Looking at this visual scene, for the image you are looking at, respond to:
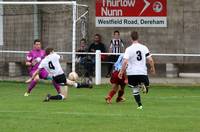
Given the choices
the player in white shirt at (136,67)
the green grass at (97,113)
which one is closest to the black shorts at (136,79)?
the player in white shirt at (136,67)

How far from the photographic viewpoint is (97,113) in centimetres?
1608

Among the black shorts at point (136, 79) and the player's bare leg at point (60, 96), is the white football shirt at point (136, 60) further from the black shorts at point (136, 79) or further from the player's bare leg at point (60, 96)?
the player's bare leg at point (60, 96)

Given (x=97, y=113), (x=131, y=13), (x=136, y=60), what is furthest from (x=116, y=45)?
(x=97, y=113)

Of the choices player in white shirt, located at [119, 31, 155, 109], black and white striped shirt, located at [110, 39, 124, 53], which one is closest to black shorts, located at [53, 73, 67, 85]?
player in white shirt, located at [119, 31, 155, 109]

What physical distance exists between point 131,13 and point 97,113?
1307 cm

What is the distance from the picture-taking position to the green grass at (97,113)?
44.5 feet

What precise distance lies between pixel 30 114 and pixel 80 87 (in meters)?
8.24

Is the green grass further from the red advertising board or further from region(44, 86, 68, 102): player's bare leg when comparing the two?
the red advertising board

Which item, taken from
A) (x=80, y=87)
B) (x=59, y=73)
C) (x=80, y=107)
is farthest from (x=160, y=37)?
(x=80, y=107)

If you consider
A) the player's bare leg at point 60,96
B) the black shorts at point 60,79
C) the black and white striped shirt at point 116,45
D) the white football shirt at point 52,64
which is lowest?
the player's bare leg at point 60,96

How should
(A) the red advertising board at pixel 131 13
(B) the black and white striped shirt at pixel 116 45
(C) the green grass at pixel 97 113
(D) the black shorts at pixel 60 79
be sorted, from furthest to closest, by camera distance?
(A) the red advertising board at pixel 131 13 < (B) the black and white striped shirt at pixel 116 45 < (D) the black shorts at pixel 60 79 < (C) the green grass at pixel 97 113

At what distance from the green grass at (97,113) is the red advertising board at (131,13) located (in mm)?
5989

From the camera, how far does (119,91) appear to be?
747 inches

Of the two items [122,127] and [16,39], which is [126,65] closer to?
[122,127]
